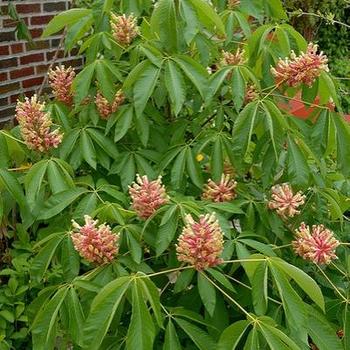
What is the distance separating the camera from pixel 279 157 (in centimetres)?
178

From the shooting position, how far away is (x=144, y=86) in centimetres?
172

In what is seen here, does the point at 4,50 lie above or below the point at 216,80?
below

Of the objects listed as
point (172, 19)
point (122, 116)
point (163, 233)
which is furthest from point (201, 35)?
point (163, 233)

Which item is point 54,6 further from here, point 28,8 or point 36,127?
point 36,127

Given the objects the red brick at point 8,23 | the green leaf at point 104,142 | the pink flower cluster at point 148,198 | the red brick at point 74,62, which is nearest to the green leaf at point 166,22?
the green leaf at point 104,142

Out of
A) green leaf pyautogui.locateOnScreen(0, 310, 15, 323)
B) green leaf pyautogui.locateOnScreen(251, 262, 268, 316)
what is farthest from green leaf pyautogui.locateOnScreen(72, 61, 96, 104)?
green leaf pyautogui.locateOnScreen(0, 310, 15, 323)

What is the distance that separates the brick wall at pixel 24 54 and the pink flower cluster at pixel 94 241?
2.18 m

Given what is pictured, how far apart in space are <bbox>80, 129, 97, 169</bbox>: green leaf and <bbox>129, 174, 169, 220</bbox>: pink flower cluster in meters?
0.29

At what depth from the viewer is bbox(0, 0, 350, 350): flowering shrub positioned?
143 cm

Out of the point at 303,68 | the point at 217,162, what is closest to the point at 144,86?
the point at 217,162

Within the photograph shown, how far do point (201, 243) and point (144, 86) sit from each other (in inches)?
21.9

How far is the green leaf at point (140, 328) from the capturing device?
126 centimetres

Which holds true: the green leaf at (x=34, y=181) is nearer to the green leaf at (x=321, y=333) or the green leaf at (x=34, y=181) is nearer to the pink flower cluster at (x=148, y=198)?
the pink flower cluster at (x=148, y=198)

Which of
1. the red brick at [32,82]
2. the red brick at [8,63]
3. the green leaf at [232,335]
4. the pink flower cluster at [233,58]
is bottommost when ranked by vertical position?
the green leaf at [232,335]
